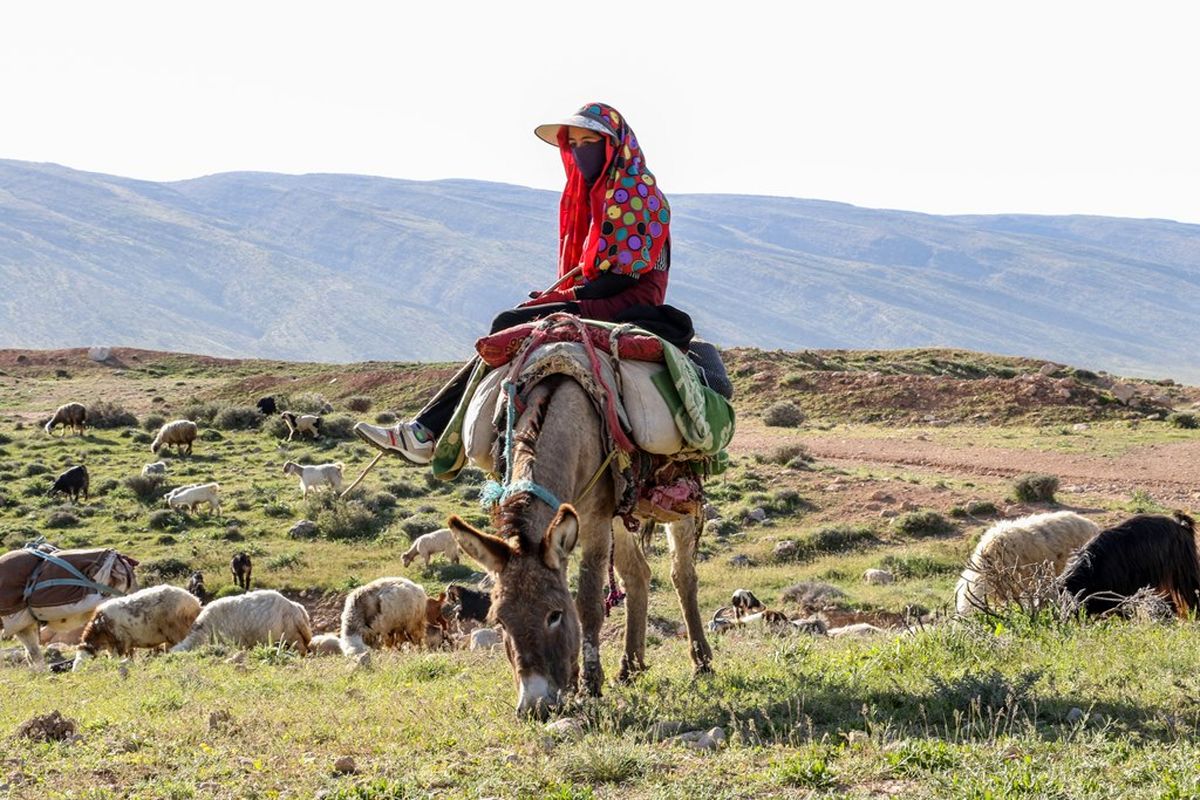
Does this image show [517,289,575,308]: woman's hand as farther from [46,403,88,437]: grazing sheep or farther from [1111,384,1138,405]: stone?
[1111,384,1138,405]: stone

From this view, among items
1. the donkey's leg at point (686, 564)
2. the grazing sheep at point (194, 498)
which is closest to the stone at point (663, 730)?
the donkey's leg at point (686, 564)

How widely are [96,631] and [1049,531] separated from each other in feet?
33.1

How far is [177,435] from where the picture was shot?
102 ft

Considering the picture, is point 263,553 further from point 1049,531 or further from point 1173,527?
point 1173,527

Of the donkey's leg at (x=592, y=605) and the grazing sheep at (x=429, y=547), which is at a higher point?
the donkey's leg at (x=592, y=605)

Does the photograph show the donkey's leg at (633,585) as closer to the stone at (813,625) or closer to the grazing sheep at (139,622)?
the stone at (813,625)

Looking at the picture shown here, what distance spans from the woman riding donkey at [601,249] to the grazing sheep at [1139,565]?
3.77 metres

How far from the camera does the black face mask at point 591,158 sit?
8055mm

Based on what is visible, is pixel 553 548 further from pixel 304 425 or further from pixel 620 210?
pixel 304 425

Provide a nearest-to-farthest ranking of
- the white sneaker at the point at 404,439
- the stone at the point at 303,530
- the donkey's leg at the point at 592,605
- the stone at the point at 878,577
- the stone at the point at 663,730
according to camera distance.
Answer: the stone at the point at 663,730
the donkey's leg at the point at 592,605
the white sneaker at the point at 404,439
the stone at the point at 878,577
the stone at the point at 303,530

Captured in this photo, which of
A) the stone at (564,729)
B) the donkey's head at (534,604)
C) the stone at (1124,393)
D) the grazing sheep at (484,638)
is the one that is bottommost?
the grazing sheep at (484,638)

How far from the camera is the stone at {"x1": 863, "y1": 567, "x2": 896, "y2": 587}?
17562 millimetres

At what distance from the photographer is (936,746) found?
192 inches

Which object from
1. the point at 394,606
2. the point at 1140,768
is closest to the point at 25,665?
the point at 394,606
